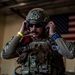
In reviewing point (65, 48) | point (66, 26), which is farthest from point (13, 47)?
point (66, 26)

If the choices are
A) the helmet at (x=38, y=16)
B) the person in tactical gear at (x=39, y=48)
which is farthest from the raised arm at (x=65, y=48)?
the helmet at (x=38, y=16)

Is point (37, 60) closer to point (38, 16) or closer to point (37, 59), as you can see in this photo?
point (37, 59)

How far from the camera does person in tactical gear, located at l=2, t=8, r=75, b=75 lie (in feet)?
3.70

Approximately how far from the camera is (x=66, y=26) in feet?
15.1

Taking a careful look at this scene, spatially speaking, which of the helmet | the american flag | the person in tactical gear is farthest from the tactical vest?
the american flag

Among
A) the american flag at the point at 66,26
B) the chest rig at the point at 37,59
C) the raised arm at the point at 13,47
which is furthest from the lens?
the american flag at the point at 66,26

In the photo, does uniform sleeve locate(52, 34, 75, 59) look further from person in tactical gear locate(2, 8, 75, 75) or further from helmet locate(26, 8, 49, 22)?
helmet locate(26, 8, 49, 22)

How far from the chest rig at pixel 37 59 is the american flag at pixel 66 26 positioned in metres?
3.35

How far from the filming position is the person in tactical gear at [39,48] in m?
1.13

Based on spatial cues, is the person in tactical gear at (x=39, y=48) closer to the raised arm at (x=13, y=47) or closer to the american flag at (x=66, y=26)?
the raised arm at (x=13, y=47)

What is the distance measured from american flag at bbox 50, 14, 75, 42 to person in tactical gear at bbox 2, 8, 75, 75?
3.29m

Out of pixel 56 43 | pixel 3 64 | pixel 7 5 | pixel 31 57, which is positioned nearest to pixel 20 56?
pixel 31 57

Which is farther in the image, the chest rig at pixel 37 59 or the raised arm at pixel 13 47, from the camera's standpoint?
the raised arm at pixel 13 47

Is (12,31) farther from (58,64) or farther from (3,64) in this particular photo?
(58,64)
